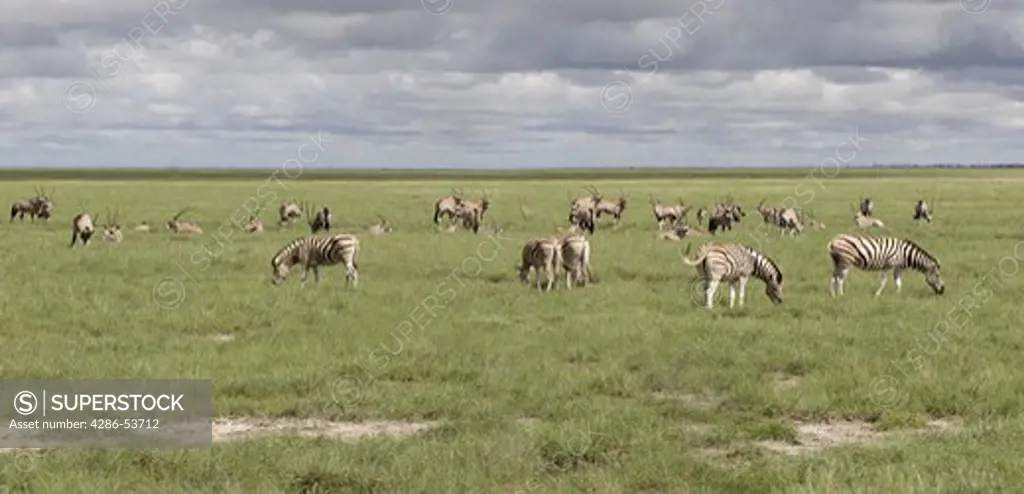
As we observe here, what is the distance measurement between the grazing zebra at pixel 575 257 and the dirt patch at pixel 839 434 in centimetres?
1110

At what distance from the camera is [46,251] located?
2980 cm

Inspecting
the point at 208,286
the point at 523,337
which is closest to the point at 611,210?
the point at 208,286

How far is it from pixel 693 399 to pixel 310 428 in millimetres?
4209

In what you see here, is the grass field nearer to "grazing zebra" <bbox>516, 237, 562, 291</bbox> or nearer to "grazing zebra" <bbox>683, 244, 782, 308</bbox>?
"grazing zebra" <bbox>683, 244, 782, 308</bbox>

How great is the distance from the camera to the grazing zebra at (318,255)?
22656mm

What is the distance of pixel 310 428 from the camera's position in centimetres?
1081

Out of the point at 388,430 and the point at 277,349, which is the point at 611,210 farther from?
the point at 388,430

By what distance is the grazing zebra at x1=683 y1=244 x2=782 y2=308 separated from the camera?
61.8ft

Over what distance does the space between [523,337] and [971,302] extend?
8844mm

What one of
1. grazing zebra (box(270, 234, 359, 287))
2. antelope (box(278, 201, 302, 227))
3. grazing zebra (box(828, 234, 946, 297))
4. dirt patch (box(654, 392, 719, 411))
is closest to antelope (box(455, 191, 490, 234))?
antelope (box(278, 201, 302, 227))

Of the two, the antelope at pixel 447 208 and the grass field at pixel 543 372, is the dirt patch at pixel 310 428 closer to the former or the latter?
the grass field at pixel 543 372

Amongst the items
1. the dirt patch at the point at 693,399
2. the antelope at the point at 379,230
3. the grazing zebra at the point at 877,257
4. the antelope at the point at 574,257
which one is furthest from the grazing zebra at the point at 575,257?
the antelope at the point at 379,230

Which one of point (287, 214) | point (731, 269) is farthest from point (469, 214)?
point (731, 269)

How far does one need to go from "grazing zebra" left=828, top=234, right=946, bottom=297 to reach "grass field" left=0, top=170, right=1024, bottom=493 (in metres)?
0.48
